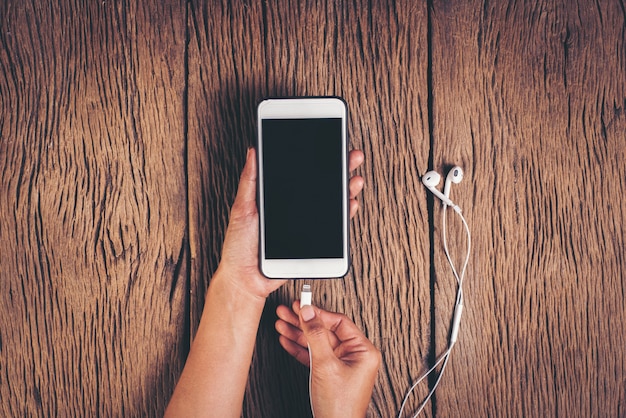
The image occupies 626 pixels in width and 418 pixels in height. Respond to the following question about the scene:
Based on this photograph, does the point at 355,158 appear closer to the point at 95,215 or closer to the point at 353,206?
the point at 353,206

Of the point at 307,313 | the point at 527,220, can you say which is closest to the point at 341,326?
the point at 307,313

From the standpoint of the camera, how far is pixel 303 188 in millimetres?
667

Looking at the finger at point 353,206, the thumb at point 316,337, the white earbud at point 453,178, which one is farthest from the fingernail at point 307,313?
the white earbud at point 453,178

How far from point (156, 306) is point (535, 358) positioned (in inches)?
21.5

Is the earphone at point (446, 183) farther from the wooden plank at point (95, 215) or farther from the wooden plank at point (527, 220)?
the wooden plank at point (95, 215)

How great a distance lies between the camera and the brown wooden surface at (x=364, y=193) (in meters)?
0.73

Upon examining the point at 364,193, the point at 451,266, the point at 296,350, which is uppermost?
the point at 364,193

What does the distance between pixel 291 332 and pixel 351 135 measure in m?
0.29

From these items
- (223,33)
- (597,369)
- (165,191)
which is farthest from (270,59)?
(597,369)

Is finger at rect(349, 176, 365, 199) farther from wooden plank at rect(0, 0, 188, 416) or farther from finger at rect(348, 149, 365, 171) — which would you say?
wooden plank at rect(0, 0, 188, 416)

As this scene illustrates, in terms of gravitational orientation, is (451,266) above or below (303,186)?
below

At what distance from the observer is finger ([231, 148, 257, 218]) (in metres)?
0.67

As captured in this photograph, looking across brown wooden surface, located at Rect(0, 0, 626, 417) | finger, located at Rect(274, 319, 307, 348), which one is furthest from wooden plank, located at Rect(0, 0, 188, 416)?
finger, located at Rect(274, 319, 307, 348)

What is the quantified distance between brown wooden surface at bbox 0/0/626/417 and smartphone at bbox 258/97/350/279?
0.07 meters
